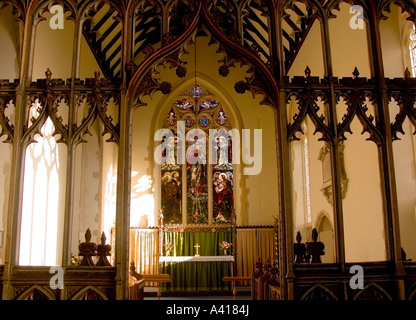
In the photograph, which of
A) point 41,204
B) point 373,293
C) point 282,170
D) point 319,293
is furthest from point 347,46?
point 41,204

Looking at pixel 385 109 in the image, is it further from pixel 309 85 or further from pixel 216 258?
pixel 216 258

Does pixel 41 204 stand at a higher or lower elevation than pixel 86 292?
higher

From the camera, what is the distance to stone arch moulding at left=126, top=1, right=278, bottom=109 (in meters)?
3.37

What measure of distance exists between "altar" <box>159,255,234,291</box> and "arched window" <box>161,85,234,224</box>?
53.4 inches

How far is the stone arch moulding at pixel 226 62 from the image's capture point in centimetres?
337

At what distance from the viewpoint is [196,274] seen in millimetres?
10242

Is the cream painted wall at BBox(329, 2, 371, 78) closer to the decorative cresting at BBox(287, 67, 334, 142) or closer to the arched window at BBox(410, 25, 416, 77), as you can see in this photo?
the arched window at BBox(410, 25, 416, 77)

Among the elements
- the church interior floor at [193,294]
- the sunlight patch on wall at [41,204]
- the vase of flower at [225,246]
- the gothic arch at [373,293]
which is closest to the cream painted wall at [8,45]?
the sunlight patch on wall at [41,204]

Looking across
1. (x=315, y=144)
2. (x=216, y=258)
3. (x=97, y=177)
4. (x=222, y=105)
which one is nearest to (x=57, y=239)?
(x=97, y=177)

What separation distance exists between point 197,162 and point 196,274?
294cm

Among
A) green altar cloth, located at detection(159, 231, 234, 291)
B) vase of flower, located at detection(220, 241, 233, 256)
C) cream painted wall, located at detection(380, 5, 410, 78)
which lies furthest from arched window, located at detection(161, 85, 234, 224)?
cream painted wall, located at detection(380, 5, 410, 78)

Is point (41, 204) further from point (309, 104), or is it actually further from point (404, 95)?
point (404, 95)

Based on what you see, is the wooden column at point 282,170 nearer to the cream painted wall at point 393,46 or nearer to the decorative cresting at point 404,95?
the decorative cresting at point 404,95
